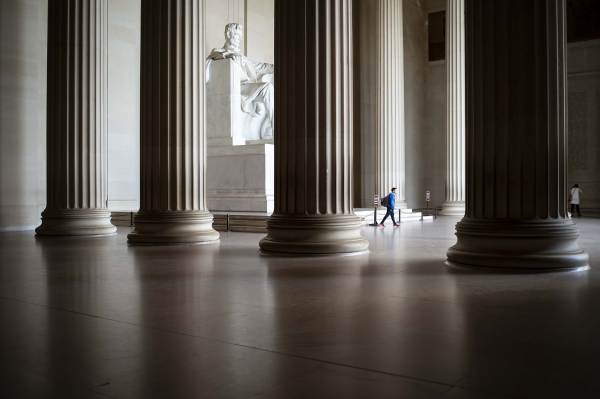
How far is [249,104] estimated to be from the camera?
818 inches

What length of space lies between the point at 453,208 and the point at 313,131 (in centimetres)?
1628

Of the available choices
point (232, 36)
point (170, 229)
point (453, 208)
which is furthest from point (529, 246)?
point (453, 208)

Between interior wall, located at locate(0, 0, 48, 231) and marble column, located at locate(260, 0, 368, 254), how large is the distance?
11144 mm

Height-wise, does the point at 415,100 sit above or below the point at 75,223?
above

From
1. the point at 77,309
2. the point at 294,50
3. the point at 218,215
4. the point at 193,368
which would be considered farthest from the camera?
the point at 218,215

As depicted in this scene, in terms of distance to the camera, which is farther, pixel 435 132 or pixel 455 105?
pixel 435 132

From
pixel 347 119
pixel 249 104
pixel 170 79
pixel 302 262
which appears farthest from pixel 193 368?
pixel 249 104

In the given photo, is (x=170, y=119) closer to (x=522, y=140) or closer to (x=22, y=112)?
(x=522, y=140)

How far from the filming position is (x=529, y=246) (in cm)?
830

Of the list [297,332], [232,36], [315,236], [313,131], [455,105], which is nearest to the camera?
[297,332]

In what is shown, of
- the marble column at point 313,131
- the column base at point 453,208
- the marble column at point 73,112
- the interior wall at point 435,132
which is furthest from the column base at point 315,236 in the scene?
the interior wall at point 435,132

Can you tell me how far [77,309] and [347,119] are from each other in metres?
6.71

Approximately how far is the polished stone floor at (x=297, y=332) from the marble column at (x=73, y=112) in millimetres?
7166

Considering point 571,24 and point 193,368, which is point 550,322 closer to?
point 193,368
